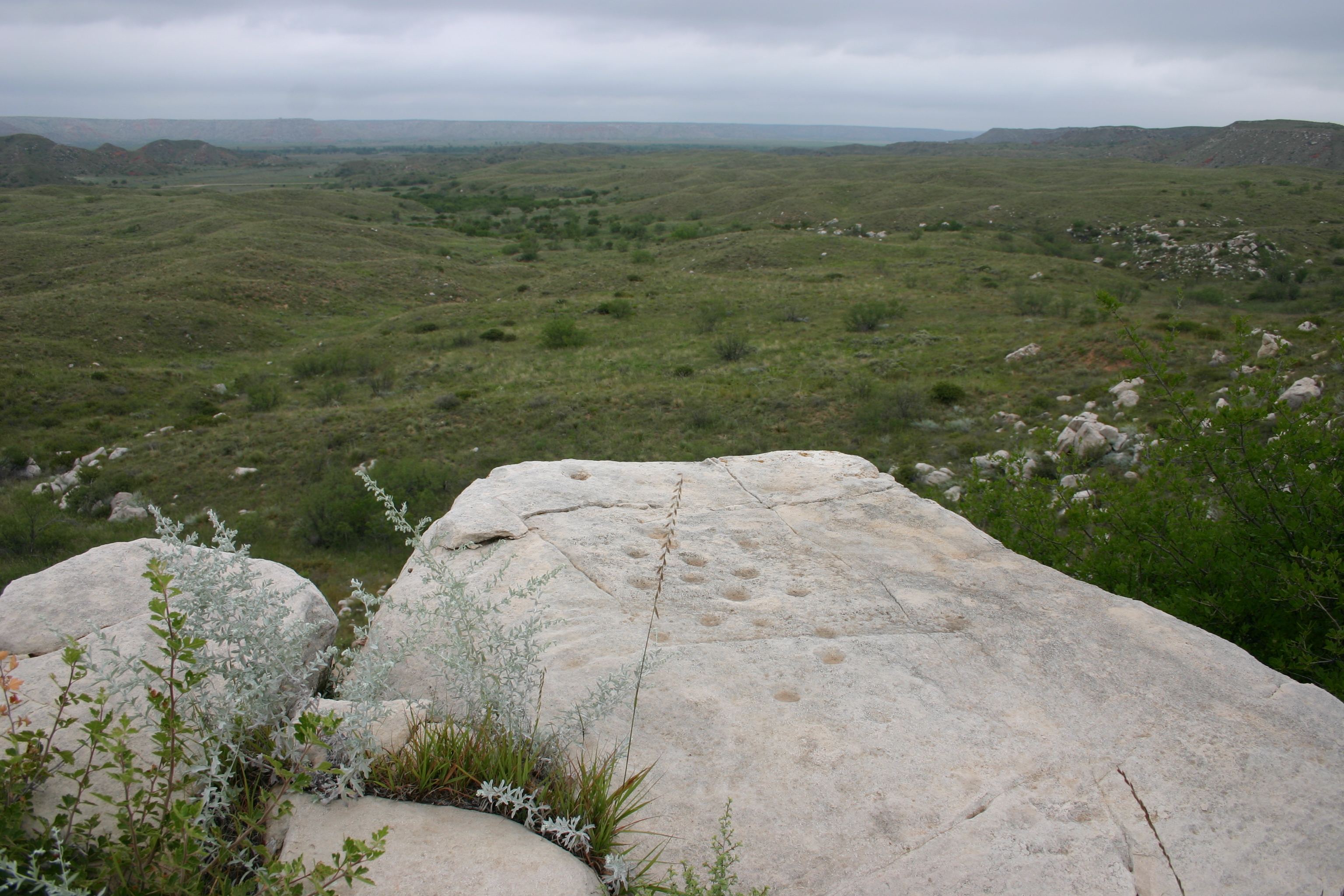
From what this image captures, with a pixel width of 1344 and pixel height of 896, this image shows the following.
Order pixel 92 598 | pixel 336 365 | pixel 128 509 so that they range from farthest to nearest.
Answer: pixel 336 365
pixel 128 509
pixel 92 598

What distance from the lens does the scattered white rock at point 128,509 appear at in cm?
1498

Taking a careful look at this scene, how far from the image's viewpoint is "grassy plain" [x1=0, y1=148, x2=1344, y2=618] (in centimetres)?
1641

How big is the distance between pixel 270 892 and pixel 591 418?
54.8 feet

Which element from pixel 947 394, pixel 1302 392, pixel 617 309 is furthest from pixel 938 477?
pixel 617 309

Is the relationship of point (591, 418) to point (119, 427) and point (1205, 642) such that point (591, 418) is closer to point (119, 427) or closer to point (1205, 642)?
point (119, 427)

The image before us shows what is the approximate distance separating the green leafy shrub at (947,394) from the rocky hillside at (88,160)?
11237 cm

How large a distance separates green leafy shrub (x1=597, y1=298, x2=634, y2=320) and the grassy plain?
43 centimetres

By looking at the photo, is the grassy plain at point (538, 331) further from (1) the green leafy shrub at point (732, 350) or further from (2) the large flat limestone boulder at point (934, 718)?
(2) the large flat limestone boulder at point (934, 718)

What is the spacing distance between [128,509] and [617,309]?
21.0 metres

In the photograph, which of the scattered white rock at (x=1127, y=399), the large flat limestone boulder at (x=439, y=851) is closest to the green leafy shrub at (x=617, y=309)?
the scattered white rock at (x=1127, y=399)

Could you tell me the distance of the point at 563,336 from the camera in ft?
94.2

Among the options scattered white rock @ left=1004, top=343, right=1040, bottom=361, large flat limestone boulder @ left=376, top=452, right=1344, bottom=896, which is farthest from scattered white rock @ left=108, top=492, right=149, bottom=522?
scattered white rock @ left=1004, top=343, right=1040, bottom=361

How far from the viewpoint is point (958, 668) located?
371 cm

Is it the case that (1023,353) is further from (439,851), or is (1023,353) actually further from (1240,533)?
(439,851)
